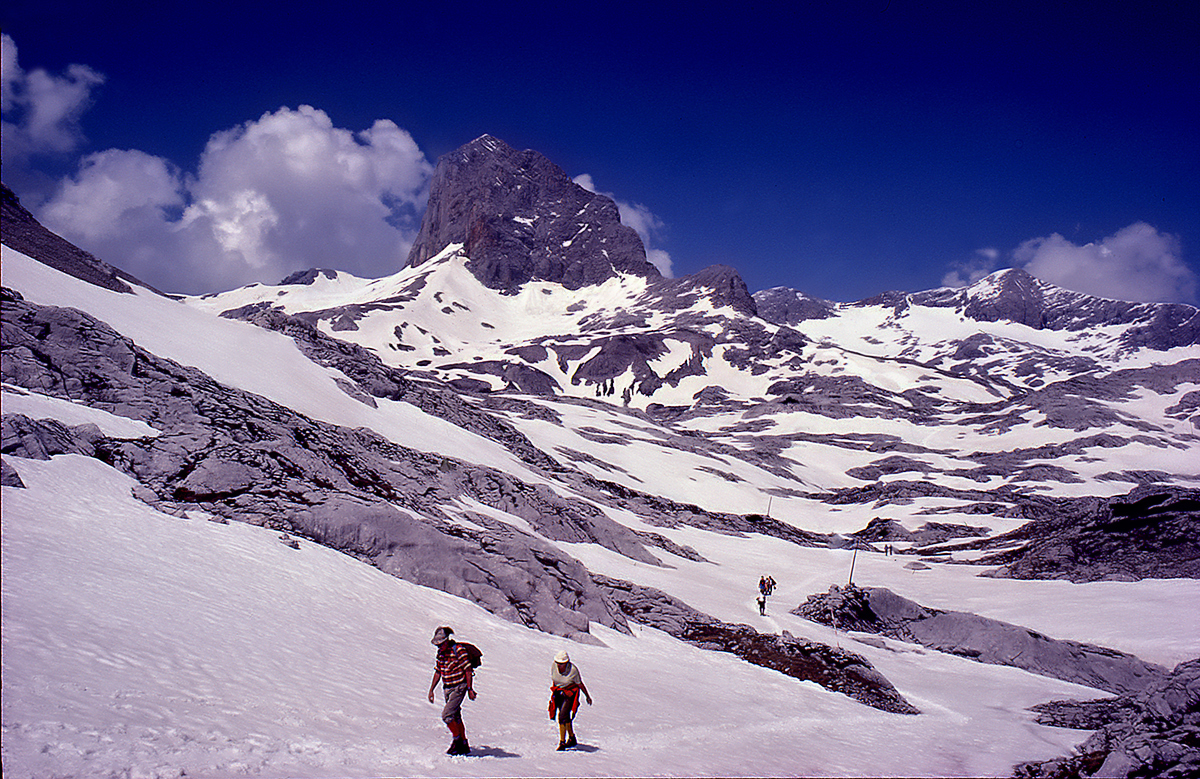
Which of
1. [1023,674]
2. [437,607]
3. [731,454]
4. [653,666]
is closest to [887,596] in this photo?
[1023,674]

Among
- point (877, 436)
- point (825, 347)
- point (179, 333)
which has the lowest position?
point (179, 333)

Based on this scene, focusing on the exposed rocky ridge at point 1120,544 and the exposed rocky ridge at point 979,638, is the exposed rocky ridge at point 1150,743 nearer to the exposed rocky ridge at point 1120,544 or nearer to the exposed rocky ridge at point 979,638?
the exposed rocky ridge at point 979,638

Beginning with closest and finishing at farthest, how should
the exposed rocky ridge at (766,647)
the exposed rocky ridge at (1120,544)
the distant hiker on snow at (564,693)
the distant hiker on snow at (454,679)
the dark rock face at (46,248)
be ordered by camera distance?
the distant hiker on snow at (454,679), the distant hiker on snow at (564,693), the exposed rocky ridge at (766,647), the dark rock face at (46,248), the exposed rocky ridge at (1120,544)

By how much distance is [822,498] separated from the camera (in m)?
84.3

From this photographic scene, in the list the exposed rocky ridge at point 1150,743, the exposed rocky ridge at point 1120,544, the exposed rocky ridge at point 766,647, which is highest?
the exposed rocky ridge at point 1120,544

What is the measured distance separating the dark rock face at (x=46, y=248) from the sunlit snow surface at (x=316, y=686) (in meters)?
30.1

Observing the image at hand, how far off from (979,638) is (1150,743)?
19344 millimetres

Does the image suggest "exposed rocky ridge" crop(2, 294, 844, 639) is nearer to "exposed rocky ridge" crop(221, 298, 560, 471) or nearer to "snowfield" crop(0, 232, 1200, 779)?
"snowfield" crop(0, 232, 1200, 779)

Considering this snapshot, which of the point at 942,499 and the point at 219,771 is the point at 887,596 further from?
the point at 942,499

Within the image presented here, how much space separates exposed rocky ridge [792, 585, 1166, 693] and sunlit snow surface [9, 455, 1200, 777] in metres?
2.60

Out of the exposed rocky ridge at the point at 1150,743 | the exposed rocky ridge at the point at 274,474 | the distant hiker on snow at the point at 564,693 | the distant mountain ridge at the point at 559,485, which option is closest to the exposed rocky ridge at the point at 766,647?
the distant mountain ridge at the point at 559,485

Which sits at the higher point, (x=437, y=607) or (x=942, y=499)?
(x=942, y=499)

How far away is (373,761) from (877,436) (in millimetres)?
127782

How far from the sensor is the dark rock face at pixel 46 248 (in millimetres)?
38312
